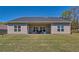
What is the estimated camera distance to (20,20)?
30.8 ft

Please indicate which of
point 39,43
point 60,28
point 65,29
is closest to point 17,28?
point 39,43

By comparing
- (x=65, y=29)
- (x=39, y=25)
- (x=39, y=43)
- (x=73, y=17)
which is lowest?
(x=39, y=43)

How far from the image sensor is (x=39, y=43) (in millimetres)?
9430

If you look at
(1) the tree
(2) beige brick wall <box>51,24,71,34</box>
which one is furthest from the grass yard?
(1) the tree

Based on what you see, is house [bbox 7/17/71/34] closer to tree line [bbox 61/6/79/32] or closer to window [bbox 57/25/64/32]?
window [bbox 57/25/64/32]

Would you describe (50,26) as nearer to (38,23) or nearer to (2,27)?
(38,23)

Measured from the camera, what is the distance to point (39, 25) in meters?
9.39

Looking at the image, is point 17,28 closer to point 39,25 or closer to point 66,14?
point 39,25

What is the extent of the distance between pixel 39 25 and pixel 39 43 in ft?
1.82

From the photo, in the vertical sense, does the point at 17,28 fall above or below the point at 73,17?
below

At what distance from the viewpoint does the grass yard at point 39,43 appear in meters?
9.41

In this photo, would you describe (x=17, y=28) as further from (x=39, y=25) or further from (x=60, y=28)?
(x=60, y=28)
